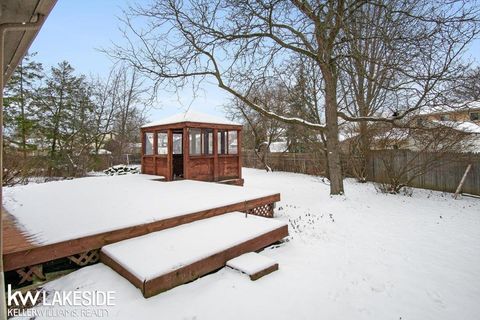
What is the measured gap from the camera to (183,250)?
9.78ft

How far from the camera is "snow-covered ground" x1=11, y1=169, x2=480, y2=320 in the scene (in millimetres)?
2338

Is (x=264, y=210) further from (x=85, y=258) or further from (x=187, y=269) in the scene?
(x=85, y=258)

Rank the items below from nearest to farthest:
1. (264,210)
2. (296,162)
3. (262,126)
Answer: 1. (264,210)
2. (296,162)
3. (262,126)

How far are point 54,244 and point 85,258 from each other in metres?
0.45

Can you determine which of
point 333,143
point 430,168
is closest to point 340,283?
point 333,143

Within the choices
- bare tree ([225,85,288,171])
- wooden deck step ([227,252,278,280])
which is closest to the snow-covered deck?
wooden deck step ([227,252,278,280])

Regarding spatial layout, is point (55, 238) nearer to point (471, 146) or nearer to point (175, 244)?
point (175, 244)

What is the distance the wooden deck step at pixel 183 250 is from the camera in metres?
2.55

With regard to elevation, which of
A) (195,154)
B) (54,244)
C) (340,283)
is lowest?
(340,283)

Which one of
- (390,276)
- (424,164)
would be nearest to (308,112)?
(424,164)

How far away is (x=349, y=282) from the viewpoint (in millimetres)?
2869

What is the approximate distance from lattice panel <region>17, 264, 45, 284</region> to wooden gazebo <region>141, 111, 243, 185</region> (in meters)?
4.97

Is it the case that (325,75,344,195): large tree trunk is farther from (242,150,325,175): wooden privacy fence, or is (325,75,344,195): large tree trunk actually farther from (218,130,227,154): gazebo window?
(242,150,325,175): wooden privacy fence

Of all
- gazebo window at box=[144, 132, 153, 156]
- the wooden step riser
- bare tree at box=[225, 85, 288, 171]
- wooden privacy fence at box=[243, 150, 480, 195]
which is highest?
bare tree at box=[225, 85, 288, 171]
